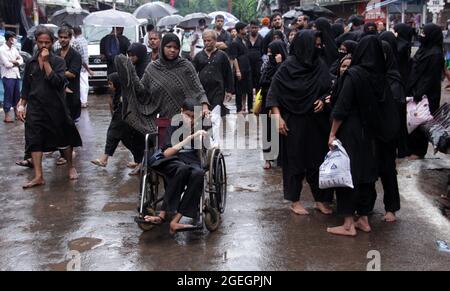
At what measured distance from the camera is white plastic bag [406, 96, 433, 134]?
24.6ft

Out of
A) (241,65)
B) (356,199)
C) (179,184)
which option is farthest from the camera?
(241,65)

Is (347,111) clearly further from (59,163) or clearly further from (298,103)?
(59,163)

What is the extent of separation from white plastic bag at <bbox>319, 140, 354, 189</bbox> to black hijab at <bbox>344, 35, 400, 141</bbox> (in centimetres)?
31

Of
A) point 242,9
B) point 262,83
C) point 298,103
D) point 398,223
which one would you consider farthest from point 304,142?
point 242,9

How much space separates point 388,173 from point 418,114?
8.01 ft

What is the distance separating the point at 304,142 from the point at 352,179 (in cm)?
72

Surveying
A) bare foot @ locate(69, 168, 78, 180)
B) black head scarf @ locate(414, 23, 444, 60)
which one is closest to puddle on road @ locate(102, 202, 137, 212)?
bare foot @ locate(69, 168, 78, 180)

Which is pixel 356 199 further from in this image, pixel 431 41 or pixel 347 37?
pixel 347 37

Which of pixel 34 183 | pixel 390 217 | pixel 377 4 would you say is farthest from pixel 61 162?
pixel 377 4

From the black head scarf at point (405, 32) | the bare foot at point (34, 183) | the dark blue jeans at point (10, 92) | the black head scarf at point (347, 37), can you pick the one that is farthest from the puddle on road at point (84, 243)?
the dark blue jeans at point (10, 92)

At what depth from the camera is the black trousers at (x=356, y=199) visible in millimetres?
5195

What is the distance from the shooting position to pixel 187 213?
16.4 feet

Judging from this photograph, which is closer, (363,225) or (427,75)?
(363,225)

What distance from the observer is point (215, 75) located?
8.41 meters
